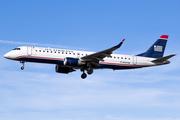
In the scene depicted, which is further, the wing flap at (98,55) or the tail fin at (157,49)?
the tail fin at (157,49)

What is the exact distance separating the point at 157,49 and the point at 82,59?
45.4 ft

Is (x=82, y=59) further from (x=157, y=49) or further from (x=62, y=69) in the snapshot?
(x=157, y=49)

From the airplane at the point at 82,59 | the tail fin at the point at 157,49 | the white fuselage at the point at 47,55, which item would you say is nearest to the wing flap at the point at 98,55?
the airplane at the point at 82,59

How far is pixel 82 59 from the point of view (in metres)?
41.1

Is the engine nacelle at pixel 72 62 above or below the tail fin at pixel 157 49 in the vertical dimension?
below

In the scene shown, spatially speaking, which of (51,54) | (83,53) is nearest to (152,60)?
(83,53)

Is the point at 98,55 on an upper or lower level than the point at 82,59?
upper

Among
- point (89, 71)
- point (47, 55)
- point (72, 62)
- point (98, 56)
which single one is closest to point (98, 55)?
point (98, 56)

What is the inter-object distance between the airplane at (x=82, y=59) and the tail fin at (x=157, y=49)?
1263mm

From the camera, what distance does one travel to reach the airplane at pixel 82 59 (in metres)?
40.4

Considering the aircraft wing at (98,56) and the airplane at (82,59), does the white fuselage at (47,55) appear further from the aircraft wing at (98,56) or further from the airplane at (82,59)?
the aircraft wing at (98,56)

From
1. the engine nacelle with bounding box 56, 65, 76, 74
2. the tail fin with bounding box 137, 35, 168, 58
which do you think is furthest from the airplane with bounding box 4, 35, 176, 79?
Result: the tail fin with bounding box 137, 35, 168, 58

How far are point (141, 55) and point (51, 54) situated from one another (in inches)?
579

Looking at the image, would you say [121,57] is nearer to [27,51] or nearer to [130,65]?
[130,65]
